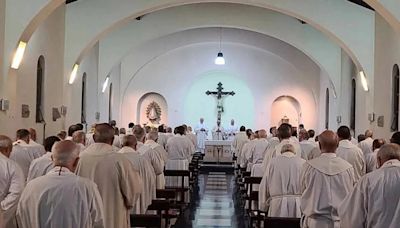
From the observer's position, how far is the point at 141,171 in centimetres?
924

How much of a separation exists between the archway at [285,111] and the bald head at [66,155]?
22581 mm

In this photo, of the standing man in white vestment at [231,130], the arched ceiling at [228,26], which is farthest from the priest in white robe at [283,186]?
the standing man in white vestment at [231,130]

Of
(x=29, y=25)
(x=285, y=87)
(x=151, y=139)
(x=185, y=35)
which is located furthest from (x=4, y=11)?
(x=285, y=87)

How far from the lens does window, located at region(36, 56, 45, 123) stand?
1371 centimetres

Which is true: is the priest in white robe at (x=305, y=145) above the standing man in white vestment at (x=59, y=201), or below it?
above

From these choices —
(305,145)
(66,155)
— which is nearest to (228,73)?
(305,145)

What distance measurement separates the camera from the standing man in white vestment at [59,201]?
495 cm

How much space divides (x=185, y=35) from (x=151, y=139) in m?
13.5

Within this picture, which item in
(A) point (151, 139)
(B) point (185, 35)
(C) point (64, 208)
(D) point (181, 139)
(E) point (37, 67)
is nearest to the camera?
(C) point (64, 208)

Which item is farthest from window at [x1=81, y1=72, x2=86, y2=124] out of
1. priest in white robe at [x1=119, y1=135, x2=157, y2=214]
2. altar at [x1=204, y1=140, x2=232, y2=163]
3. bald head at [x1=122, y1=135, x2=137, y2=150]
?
bald head at [x1=122, y1=135, x2=137, y2=150]

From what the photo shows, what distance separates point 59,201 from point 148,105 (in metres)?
22.7

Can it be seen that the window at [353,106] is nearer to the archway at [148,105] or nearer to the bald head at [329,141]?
the archway at [148,105]

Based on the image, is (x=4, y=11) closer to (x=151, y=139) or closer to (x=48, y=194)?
(x=151, y=139)

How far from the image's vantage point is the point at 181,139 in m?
15.8
